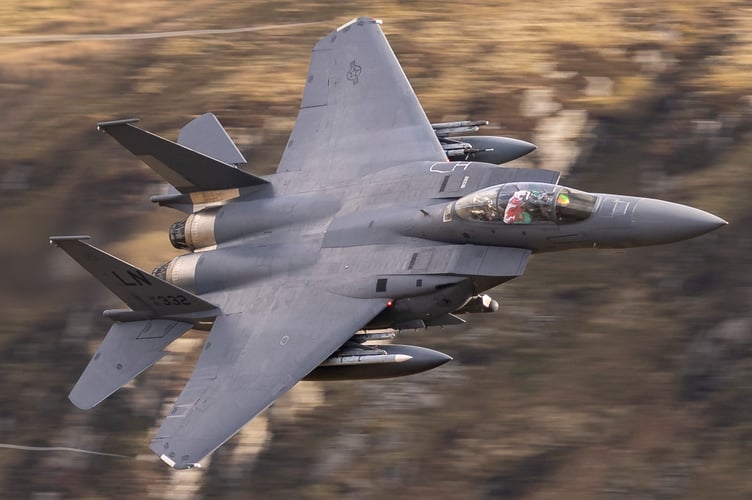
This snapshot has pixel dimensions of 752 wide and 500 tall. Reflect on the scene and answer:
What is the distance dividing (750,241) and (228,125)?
16197 millimetres

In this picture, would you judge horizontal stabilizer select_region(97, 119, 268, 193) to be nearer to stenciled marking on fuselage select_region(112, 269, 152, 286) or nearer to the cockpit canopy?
stenciled marking on fuselage select_region(112, 269, 152, 286)

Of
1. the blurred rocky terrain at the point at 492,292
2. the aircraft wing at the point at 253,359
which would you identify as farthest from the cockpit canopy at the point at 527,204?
the blurred rocky terrain at the point at 492,292

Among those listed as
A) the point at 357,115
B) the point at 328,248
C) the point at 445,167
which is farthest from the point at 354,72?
the point at 328,248

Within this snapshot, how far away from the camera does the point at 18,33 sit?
174ft

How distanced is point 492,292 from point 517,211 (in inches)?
524

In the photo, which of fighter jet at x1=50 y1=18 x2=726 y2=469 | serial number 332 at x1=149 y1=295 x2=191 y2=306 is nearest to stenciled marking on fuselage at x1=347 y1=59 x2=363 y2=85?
fighter jet at x1=50 y1=18 x2=726 y2=469

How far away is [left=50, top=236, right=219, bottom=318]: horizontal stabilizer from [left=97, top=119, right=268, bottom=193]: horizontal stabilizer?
2.72 meters

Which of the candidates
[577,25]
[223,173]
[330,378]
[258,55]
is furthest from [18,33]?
[330,378]

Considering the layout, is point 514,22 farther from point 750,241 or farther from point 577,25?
point 750,241

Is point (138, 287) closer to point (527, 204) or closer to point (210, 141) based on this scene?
point (210, 141)

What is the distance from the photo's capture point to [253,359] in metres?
28.4

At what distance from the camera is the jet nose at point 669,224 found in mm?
26656

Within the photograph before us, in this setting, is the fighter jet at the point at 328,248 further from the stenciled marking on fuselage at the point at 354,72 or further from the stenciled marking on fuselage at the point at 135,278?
the stenciled marking on fuselage at the point at 354,72

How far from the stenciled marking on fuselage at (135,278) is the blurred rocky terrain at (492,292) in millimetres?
11324
